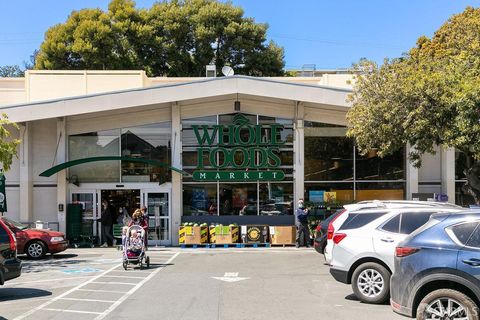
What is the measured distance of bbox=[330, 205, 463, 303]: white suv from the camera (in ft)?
31.9

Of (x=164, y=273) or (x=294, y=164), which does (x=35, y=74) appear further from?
(x=164, y=273)

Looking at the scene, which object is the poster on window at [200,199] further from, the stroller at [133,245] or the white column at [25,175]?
the stroller at [133,245]

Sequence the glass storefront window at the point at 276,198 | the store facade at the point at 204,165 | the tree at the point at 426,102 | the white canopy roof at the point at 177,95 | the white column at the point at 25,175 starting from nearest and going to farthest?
the tree at the point at 426,102 < the white canopy roof at the point at 177,95 < the white column at the point at 25,175 < the store facade at the point at 204,165 < the glass storefront window at the point at 276,198

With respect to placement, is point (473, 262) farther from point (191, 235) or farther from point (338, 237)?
point (191, 235)

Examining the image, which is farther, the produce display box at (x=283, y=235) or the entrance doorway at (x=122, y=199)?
the entrance doorway at (x=122, y=199)

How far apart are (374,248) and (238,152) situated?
12.6 m

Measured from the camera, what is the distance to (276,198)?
22.2 m

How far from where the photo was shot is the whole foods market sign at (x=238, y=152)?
71.8 feet

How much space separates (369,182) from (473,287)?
16.1 m

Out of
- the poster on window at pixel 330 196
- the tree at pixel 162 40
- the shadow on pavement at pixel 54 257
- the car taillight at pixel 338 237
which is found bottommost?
the shadow on pavement at pixel 54 257

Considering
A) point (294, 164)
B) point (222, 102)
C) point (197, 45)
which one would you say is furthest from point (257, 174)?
point (197, 45)

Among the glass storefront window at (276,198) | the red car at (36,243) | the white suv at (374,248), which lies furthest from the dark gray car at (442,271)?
the glass storefront window at (276,198)

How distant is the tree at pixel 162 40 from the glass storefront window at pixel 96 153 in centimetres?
1539

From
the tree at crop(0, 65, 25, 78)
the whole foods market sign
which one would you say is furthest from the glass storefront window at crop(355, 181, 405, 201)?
the tree at crop(0, 65, 25, 78)
